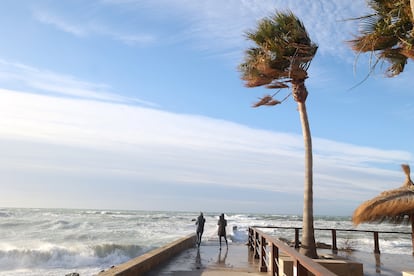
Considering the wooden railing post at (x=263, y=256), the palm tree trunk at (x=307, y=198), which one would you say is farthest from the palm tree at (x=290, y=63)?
the wooden railing post at (x=263, y=256)

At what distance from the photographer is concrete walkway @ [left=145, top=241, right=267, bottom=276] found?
8.94 meters

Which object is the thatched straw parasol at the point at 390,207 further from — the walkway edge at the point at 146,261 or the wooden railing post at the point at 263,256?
the walkway edge at the point at 146,261

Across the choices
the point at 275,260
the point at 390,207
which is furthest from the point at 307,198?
the point at 390,207

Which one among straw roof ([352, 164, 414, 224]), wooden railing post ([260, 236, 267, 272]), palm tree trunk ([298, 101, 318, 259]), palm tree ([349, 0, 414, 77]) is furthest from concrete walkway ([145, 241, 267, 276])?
palm tree ([349, 0, 414, 77])

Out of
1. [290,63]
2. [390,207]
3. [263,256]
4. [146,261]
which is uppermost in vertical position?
[290,63]

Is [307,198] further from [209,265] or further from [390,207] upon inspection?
[390,207]

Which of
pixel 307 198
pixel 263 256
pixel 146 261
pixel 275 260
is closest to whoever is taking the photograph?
pixel 275 260

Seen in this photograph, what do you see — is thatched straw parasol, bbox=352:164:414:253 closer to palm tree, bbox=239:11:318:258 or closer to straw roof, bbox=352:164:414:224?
straw roof, bbox=352:164:414:224

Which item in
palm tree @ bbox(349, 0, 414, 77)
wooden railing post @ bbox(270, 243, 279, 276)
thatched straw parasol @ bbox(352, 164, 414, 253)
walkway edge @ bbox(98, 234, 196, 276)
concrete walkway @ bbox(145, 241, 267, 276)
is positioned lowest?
concrete walkway @ bbox(145, 241, 267, 276)

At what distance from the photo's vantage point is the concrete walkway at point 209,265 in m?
8.94

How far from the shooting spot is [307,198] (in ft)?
35.0

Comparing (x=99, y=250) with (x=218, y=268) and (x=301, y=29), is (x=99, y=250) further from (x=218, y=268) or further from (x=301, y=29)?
(x=301, y=29)

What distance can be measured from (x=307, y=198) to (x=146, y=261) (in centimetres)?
474

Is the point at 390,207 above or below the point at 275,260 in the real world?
above
